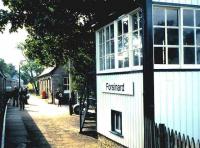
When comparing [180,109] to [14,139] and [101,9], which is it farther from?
[101,9]

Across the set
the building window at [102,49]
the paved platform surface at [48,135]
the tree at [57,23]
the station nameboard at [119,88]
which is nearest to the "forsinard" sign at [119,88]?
the station nameboard at [119,88]

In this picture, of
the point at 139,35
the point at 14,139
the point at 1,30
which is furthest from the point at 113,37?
the point at 1,30

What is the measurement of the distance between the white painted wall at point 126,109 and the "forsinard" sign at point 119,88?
0.31ft

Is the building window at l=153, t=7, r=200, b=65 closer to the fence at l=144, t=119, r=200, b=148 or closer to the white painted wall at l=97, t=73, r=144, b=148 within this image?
the white painted wall at l=97, t=73, r=144, b=148

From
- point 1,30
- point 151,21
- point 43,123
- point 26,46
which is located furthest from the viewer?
point 26,46

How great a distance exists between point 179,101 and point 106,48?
416 centimetres

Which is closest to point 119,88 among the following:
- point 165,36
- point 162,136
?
point 165,36

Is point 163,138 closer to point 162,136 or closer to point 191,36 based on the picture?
point 162,136

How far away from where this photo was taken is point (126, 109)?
11031mm

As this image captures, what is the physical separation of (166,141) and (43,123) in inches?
604

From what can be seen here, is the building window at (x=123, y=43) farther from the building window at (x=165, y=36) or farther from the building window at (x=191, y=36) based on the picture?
the building window at (x=191, y=36)

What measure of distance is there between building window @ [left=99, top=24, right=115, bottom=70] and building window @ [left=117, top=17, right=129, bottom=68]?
673 mm

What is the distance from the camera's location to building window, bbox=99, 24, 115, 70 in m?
12.4

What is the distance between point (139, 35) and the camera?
10.2m
